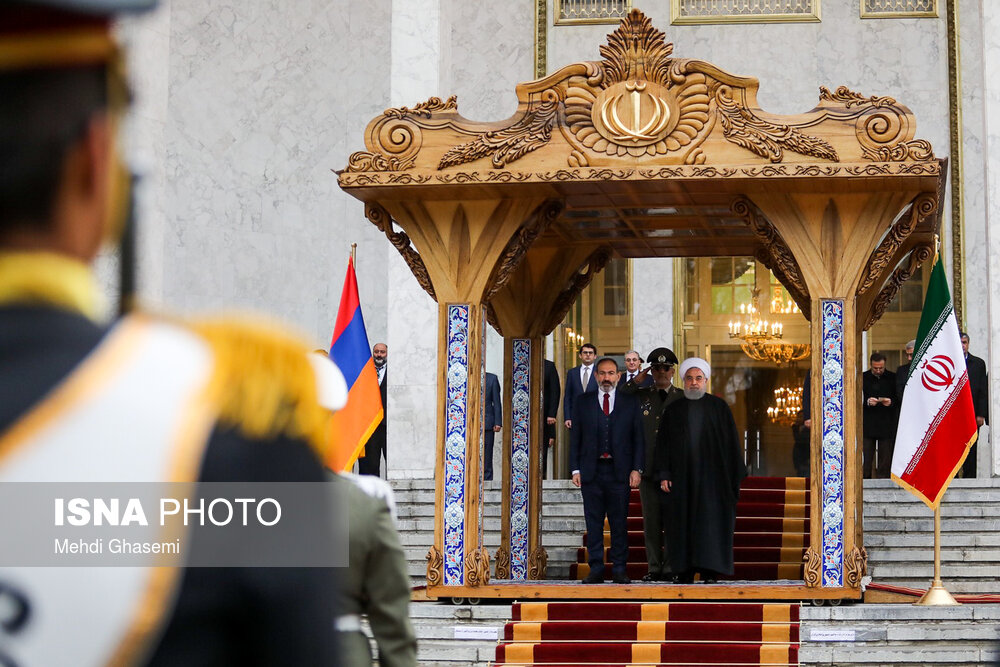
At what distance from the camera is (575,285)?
12.7 metres

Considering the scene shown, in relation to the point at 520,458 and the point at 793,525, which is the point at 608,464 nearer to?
the point at 520,458

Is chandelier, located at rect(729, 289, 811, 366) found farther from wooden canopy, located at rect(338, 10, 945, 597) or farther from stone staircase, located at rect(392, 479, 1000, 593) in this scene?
wooden canopy, located at rect(338, 10, 945, 597)

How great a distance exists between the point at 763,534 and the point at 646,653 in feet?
12.9

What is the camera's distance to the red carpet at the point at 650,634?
30.9 ft

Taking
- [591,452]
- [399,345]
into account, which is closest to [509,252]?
[591,452]

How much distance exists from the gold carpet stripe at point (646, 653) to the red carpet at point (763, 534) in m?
2.90

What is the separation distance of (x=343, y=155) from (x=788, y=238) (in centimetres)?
1015

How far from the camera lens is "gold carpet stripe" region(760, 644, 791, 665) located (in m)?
9.25

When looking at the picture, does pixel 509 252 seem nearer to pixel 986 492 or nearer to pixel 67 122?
pixel 986 492

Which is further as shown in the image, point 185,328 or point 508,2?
point 508,2

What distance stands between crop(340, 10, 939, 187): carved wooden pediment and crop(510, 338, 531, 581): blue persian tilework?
2.57 m

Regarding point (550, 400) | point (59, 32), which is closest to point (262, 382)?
point (59, 32)

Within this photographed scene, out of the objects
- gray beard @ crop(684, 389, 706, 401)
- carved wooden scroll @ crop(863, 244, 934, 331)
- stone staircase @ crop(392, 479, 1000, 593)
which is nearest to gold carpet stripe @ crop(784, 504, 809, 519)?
stone staircase @ crop(392, 479, 1000, 593)

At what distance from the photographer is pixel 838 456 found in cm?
1015
